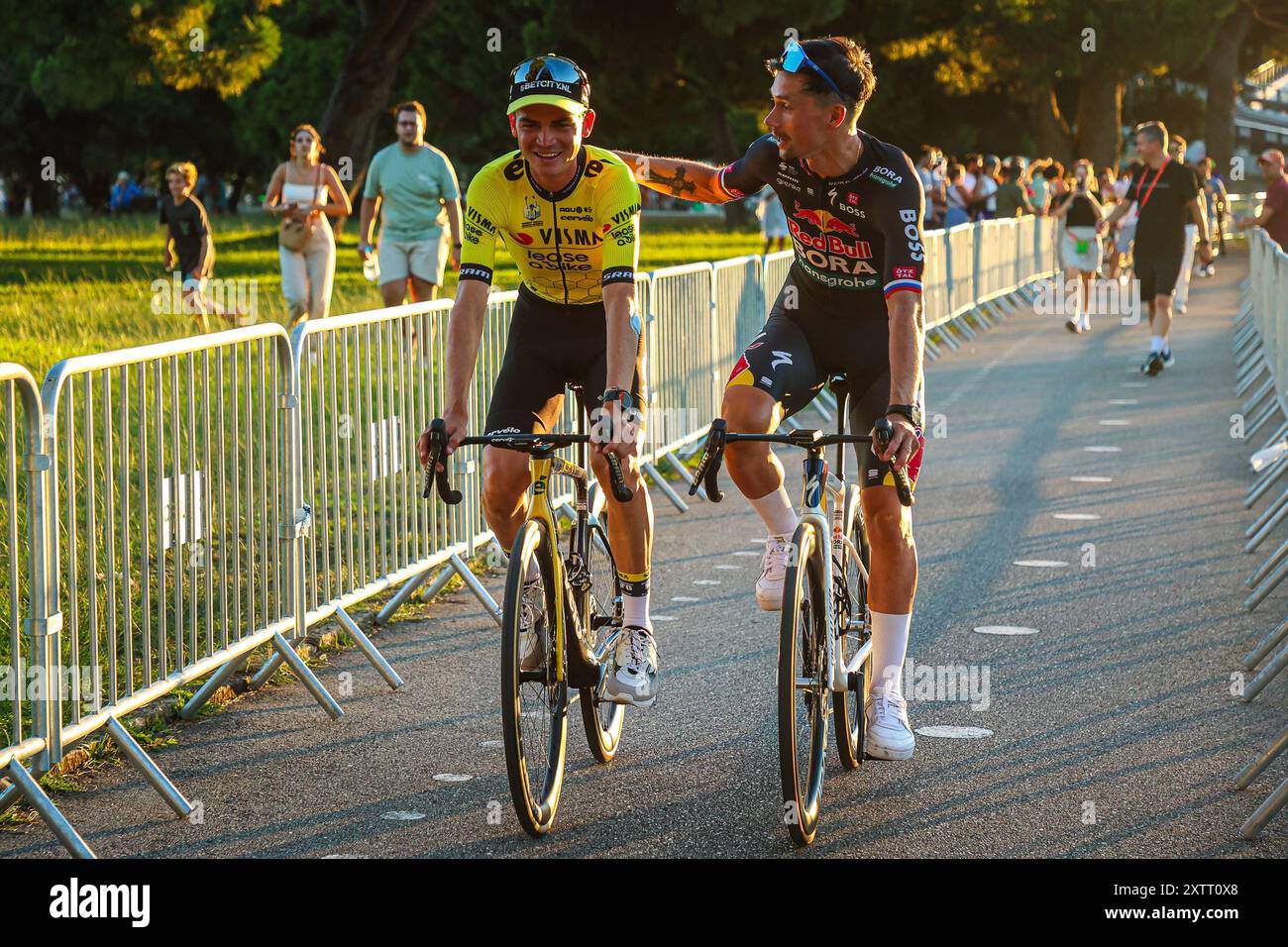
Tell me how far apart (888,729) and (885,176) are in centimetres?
169

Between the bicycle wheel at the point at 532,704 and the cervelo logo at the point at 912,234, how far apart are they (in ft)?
4.44

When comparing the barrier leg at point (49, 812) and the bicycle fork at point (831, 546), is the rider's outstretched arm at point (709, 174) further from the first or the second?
the barrier leg at point (49, 812)

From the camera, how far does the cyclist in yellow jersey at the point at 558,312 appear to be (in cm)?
541

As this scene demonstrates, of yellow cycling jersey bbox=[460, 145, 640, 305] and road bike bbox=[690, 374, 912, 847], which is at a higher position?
yellow cycling jersey bbox=[460, 145, 640, 305]

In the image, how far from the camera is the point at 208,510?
6.22 m

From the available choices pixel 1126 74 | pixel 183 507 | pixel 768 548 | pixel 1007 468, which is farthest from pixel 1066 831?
pixel 1126 74

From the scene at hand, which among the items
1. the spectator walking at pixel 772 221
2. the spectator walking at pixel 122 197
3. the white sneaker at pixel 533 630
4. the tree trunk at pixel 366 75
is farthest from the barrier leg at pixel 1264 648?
the spectator walking at pixel 122 197

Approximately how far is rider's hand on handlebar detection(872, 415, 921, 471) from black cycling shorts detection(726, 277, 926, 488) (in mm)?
747

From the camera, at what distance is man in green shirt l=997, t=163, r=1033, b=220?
34375 mm

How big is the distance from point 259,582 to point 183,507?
30.6 inches
